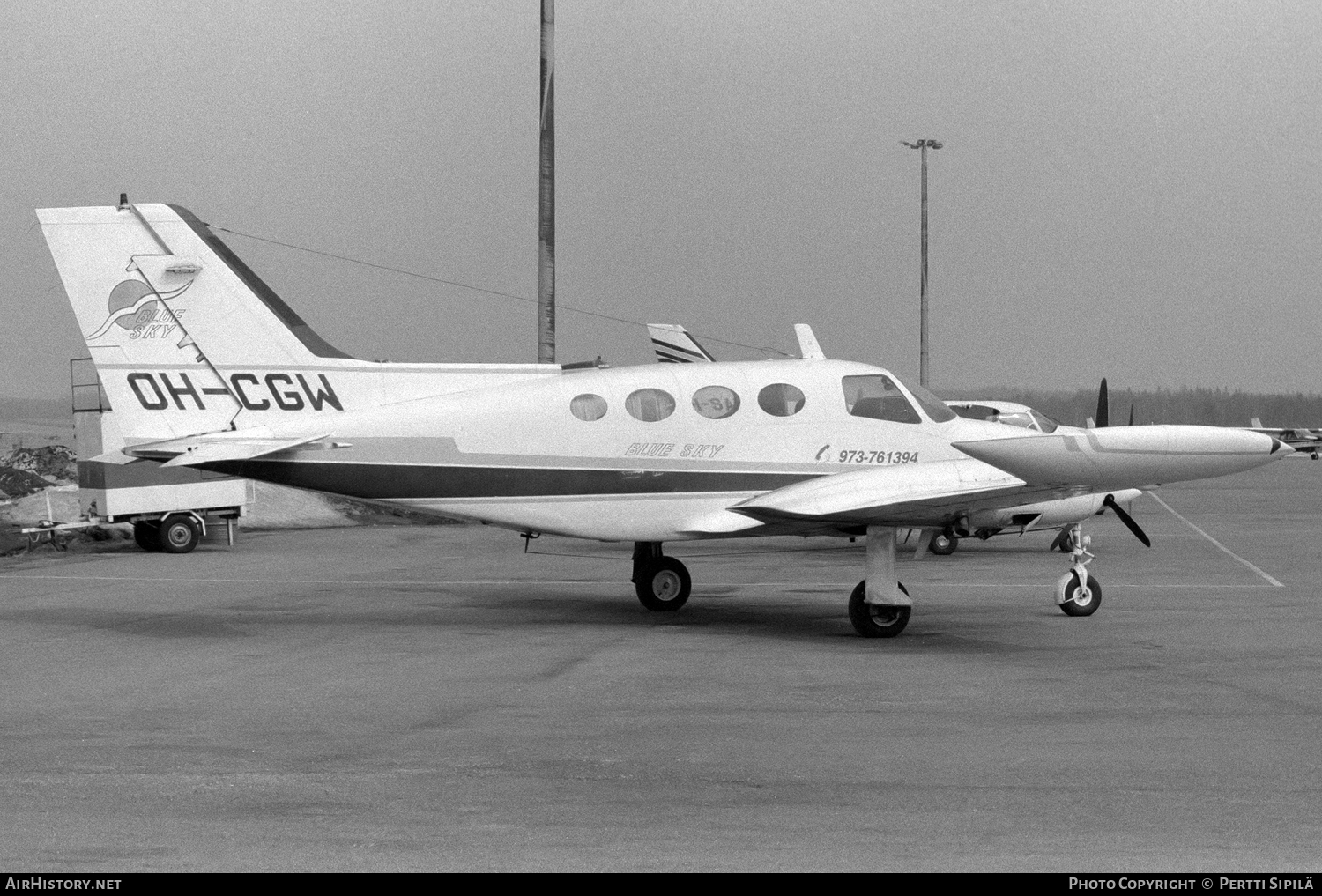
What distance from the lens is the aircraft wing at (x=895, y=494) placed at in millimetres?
13875

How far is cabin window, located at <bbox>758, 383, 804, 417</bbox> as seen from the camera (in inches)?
605

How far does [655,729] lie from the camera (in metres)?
9.71

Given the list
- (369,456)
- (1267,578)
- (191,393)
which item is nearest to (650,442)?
(369,456)

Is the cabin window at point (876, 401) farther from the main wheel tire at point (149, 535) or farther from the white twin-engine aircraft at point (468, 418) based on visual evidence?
the main wheel tire at point (149, 535)

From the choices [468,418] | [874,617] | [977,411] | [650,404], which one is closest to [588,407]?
[650,404]

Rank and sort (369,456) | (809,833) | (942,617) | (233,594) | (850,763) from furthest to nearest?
1. (233,594)
2. (942,617)
3. (369,456)
4. (850,763)
5. (809,833)

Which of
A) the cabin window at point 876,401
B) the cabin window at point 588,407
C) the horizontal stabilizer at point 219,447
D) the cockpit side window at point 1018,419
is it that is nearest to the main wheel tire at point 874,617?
the cabin window at point 876,401

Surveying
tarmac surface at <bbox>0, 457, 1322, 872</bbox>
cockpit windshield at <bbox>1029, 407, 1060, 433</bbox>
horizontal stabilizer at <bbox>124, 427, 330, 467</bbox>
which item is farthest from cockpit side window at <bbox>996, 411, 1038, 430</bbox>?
horizontal stabilizer at <bbox>124, 427, 330, 467</bbox>

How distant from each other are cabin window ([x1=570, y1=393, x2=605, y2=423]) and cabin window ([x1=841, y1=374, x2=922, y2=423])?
2523mm

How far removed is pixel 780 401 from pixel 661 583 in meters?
2.57

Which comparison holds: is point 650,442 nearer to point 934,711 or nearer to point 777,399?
point 777,399

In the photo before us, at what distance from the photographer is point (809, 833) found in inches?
277

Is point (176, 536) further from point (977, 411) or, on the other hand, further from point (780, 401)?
point (977, 411)

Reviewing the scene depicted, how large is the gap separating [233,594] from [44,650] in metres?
5.19
